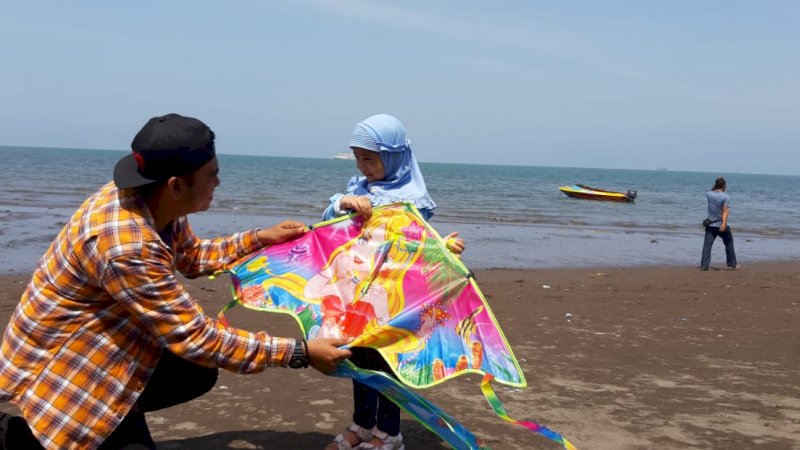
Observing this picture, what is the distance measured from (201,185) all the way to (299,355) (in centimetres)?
69

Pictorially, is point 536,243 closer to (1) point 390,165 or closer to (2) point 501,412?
(1) point 390,165

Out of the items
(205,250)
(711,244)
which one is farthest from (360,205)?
(711,244)

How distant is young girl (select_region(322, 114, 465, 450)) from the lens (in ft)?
12.0

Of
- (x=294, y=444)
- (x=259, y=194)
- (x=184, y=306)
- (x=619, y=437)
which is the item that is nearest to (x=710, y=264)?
(x=619, y=437)

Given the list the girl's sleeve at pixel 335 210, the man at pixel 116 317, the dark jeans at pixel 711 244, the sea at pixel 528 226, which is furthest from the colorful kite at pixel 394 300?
the dark jeans at pixel 711 244

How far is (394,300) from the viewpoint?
3.45 meters

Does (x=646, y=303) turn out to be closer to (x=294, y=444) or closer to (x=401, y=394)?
(x=294, y=444)

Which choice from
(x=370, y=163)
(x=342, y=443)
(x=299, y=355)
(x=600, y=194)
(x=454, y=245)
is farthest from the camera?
(x=600, y=194)

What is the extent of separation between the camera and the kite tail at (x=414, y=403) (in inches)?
120

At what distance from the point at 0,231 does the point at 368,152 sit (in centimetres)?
1306

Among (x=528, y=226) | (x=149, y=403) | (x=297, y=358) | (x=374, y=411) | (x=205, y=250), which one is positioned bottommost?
(x=528, y=226)

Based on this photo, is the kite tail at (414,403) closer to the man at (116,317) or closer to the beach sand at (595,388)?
the man at (116,317)

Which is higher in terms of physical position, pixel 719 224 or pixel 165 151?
pixel 165 151

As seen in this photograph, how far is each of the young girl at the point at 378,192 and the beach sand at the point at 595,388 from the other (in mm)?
346
